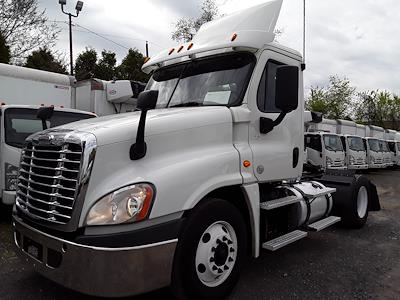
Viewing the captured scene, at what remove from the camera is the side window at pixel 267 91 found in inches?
157

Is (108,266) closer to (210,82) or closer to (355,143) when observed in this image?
(210,82)

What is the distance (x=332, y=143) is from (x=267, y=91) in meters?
14.0

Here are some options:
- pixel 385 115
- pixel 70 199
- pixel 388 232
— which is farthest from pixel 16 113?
pixel 385 115

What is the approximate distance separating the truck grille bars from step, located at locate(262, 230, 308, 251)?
2.08m

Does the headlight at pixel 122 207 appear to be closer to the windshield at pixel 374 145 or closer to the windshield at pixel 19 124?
the windshield at pixel 19 124

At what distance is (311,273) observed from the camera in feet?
14.2

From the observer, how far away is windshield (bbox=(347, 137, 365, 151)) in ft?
61.0

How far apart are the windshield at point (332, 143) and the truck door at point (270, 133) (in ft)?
41.6

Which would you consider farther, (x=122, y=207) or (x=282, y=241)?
(x=282, y=241)

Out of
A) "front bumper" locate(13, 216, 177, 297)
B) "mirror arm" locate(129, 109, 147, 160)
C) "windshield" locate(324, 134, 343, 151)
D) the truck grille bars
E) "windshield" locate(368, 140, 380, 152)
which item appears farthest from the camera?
"windshield" locate(368, 140, 380, 152)

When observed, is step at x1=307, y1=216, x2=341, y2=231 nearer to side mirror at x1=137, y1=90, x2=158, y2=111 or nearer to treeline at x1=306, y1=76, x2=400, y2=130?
side mirror at x1=137, y1=90, x2=158, y2=111

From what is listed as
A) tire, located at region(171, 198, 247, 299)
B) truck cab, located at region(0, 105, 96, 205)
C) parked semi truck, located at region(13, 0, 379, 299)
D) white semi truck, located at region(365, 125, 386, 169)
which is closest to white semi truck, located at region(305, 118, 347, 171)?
white semi truck, located at region(365, 125, 386, 169)

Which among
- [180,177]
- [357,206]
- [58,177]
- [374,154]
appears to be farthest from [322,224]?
[374,154]

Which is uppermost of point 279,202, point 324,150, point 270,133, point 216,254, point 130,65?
point 130,65
